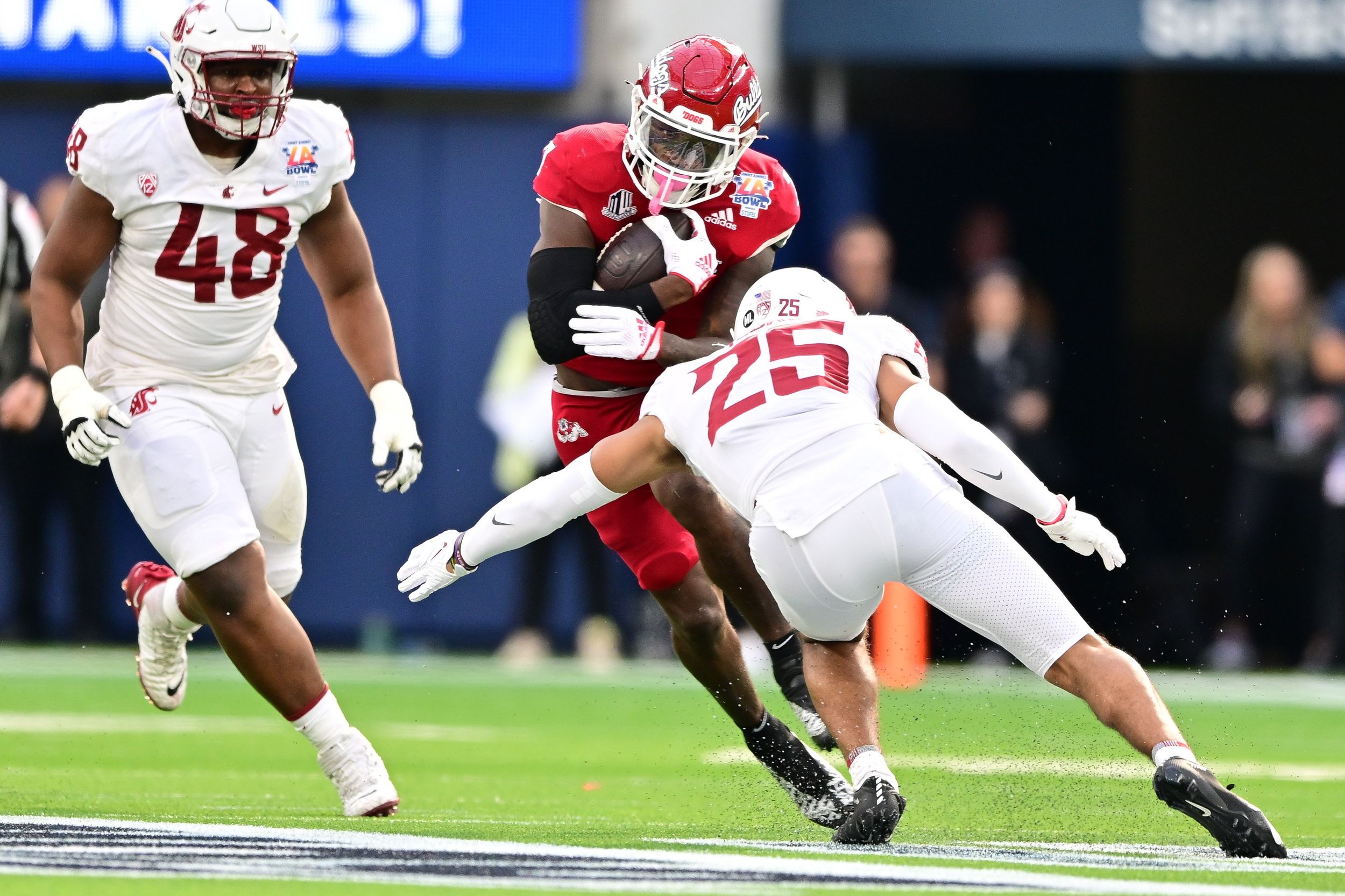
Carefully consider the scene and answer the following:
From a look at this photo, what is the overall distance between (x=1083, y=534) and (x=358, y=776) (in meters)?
1.84

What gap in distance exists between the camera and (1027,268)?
1287 centimetres

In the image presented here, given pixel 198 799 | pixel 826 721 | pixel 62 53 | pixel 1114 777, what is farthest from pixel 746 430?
pixel 62 53

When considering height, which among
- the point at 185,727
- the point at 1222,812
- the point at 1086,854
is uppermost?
the point at 1222,812

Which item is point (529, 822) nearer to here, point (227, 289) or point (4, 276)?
point (227, 289)

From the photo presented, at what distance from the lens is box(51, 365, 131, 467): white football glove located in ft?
16.9

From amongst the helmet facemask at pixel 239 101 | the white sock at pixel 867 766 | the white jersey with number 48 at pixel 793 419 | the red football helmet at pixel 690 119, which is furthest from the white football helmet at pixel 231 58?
the white sock at pixel 867 766

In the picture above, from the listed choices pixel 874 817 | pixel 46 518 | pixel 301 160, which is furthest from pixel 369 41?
pixel 874 817

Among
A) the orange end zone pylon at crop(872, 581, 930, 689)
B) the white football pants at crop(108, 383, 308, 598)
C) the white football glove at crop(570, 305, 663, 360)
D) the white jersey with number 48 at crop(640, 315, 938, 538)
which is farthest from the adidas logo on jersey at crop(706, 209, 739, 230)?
the orange end zone pylon at crop(872, 581, 930, 689)

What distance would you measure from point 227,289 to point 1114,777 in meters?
3.08

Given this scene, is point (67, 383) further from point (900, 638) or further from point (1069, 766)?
point (900, 638)

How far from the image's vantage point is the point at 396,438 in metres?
5.61

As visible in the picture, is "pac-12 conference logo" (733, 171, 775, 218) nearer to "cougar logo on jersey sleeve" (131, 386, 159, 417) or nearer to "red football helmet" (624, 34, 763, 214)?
"red football helmet" (624, 34, 763, 214)

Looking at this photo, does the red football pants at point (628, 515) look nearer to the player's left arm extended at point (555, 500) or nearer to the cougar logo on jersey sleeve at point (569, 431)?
the cougar logo on jersey sleeve at point (569, 431)

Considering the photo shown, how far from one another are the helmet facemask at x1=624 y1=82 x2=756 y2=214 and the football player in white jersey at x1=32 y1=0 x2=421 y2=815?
2.48 feet
